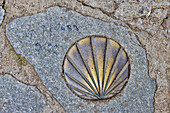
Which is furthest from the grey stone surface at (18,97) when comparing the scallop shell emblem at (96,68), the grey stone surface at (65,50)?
the scallop shell emblem at (96,68)

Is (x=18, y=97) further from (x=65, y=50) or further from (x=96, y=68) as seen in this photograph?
(x=96, y=68)

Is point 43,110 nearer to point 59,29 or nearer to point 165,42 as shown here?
point 59,29

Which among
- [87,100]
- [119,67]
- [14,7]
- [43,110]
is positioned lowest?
[43,110]

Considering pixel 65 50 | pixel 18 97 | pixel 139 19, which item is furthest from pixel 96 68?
pixel 18 97

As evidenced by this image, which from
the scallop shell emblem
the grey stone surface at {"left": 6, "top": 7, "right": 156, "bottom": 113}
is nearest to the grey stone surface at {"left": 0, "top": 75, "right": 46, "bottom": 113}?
the grey stone surface at {"left": 6, "top": 7, "right": 156, "bottom": 113}

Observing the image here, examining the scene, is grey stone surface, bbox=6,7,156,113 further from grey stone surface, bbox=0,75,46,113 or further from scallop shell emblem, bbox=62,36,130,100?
grey stone surface, bbox=0,75,46,113

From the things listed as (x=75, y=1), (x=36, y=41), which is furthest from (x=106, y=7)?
(x=36, y=41)

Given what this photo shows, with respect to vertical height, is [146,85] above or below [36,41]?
below
